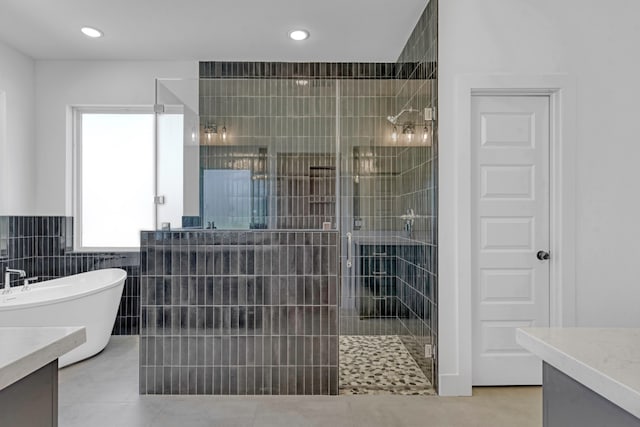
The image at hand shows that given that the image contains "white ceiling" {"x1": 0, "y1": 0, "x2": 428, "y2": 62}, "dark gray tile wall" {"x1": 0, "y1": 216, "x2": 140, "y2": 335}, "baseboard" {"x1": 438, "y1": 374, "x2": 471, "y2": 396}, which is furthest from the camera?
"dark gray tile wall" {"x1": 0, "y1": 216, "x2": 140, "y2": 335}

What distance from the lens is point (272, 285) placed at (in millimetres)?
2770

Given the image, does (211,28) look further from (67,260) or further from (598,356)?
(598,356)

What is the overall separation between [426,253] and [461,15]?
162cm

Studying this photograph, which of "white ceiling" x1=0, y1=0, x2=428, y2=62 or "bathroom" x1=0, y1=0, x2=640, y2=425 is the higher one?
"white ceiling" x1=0, y1=0, x2=428, y2=62

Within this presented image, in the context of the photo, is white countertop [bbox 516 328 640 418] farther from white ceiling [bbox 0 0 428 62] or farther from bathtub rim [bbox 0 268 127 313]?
bathtub rim [bbox 0 268 127 313]

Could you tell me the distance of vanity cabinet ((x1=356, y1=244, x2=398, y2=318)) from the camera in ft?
11.6

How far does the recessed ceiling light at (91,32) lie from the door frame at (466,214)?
288cm

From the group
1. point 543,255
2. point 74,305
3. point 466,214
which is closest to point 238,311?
point 74,305

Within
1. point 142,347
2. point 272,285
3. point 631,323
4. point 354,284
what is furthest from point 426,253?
point 142,347

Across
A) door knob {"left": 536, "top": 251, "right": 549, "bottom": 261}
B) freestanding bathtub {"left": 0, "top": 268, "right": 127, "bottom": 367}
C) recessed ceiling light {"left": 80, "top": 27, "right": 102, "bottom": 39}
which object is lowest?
freestanding bathtub {"left": 0, "top": 268, "right": 127, "bottom": 367}

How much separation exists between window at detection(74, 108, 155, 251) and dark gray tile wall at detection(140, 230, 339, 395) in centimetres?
154

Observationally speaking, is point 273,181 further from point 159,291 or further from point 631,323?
point 631,323

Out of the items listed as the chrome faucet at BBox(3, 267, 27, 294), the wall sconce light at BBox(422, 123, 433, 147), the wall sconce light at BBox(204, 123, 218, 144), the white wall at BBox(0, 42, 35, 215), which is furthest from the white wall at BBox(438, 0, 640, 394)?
the white wall at BBox(0, 42, 35, 215)

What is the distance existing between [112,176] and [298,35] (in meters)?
2.32
